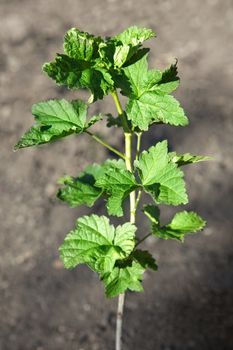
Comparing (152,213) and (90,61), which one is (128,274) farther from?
(90,61)

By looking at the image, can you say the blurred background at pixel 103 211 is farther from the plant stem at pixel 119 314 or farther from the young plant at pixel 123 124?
the young plant at pixel 123 124

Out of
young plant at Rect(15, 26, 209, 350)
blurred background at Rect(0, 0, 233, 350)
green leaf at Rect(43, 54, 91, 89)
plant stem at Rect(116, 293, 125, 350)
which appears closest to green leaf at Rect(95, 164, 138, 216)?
young plant at Rect(15, 26, 209, 350)

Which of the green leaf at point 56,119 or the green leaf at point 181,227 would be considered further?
the green leaf at point 181,227

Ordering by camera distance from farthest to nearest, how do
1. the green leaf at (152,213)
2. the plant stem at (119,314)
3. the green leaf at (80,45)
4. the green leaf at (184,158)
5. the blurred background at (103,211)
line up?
the blurred background at (103,211) → the plant stem at (119,314) → the green leaf at (152,213) → the green leaf at (184,158) → the green leaf at (80,45)

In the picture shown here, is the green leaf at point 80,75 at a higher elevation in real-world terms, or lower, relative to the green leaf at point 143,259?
higher

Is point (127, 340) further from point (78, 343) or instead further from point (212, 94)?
point (212, 94)

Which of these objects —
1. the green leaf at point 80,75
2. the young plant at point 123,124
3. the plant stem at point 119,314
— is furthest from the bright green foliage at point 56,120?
the plant stem at point 119,314

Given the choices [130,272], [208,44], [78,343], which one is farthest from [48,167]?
[130,272]

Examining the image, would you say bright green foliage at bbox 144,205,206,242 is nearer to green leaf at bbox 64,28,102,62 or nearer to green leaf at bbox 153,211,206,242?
green leaf at bbox 153,211,206,242

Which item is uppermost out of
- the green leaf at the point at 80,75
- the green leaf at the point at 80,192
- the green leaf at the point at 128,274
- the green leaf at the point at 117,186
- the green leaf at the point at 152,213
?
the green leaf at the point at 80,75

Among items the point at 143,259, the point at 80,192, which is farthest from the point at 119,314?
the point at 80,192
